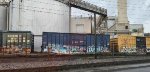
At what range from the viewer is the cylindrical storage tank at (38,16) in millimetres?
58344

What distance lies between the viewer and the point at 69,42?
43.6m

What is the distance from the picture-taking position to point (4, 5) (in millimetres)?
61469

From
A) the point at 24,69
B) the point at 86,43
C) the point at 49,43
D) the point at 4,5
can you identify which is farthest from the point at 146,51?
the point at 24,69

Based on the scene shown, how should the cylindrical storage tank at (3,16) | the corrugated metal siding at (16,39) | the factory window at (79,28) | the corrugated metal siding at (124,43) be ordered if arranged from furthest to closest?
the factory window at (79,28), the cylindrical storage tank at (3,16), the corrugated metal siding at (124,43), the corrugated metal siding at (16,39)

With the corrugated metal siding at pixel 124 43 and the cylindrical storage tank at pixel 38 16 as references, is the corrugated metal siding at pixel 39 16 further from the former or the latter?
the corrugated metal siding at pixel 124 43

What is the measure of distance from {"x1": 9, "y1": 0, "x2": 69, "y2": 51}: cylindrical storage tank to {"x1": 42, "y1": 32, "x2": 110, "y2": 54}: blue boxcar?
15.1m

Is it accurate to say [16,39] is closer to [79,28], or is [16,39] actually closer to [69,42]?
[69,42]

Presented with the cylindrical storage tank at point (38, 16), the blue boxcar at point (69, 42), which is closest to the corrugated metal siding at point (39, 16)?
the cylindrical storage tank at point (38, 16)

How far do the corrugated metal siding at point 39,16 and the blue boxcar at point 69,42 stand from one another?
52.8 feet

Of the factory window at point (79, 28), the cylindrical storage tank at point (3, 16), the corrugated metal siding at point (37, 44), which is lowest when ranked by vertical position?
the corrugated metal siding at point (37, 44)

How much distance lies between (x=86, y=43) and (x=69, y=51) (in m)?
3.04

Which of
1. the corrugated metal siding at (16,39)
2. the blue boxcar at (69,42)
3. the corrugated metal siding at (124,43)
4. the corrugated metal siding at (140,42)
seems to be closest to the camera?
the corrugated metal siding at (16,39)

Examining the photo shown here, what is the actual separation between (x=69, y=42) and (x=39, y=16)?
18.2m

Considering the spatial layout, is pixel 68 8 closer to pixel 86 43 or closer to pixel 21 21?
pixel 21 21
